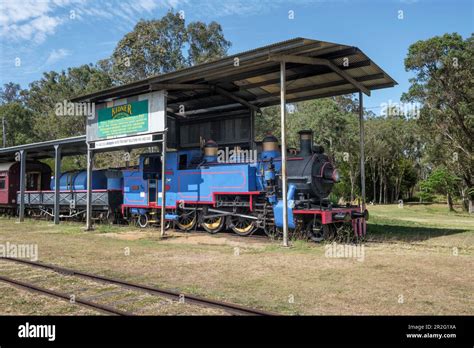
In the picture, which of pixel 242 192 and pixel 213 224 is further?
pixel 213 224

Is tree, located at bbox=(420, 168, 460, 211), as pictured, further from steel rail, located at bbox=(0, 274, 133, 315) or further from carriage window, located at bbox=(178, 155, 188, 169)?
steel rail, located at bbox=(0, 274, 133, 315)

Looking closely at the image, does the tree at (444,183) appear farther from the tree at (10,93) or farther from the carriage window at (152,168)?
the tree at (10,93)

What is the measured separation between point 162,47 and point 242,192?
3307 cm

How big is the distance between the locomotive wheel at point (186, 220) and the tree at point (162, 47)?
2832cm

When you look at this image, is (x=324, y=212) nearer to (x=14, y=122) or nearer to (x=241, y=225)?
(x=241, y=225)

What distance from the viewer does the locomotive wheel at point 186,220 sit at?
16922 mm

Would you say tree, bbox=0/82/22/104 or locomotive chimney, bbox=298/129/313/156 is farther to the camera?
tree, bbox=0/82/22/104

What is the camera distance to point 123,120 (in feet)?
56.4

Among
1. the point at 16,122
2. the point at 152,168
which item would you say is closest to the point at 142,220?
the point at 152,168

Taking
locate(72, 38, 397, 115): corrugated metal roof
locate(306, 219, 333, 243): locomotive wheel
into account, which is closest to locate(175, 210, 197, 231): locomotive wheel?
locate(72, 38, 397, 115): corrugated metal roof

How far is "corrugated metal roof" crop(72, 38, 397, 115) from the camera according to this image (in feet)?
41.7

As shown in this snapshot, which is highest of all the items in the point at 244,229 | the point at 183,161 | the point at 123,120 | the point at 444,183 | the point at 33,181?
the point at 123,120

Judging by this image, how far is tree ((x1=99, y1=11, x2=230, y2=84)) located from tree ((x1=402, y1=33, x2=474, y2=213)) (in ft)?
65.9
